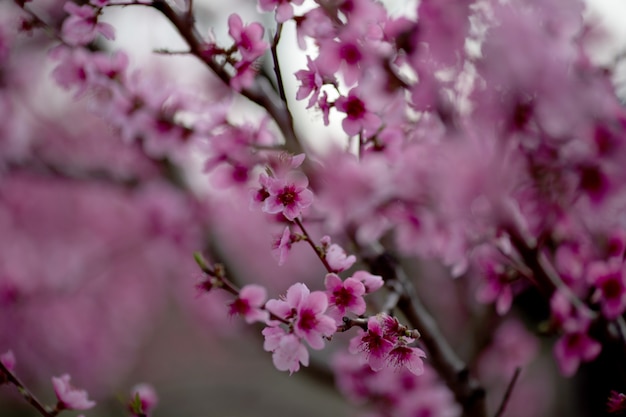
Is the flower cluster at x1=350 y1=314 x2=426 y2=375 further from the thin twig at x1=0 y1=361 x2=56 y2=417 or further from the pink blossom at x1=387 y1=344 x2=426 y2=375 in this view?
the thin twig at x1=0 y1=361 x2=56 y2=417

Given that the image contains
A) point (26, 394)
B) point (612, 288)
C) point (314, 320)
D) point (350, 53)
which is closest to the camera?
point (314, 320)

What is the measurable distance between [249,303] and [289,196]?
0.25m

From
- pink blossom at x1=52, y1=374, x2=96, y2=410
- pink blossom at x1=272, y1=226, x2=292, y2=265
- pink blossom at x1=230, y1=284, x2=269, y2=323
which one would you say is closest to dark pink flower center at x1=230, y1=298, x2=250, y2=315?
pink blossom at x1=230, y1=284, x2=269, y2=323

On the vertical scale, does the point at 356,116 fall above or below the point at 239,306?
above

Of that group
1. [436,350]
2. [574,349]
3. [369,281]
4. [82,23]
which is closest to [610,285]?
[574,349]

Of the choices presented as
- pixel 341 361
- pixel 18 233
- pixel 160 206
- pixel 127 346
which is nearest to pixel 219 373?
pixel 127 346

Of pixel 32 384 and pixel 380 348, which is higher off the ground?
pixel 380 348

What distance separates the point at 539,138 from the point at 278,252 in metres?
0.78

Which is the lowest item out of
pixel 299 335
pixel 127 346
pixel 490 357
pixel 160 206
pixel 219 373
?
pixel 219 373

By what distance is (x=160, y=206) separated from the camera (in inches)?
119

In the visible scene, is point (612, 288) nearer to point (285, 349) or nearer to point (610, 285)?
point (610, 285)

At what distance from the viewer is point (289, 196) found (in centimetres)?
100

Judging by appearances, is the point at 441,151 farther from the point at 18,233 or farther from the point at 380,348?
the point at 18,233

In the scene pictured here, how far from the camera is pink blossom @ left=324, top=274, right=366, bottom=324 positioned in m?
0.95
